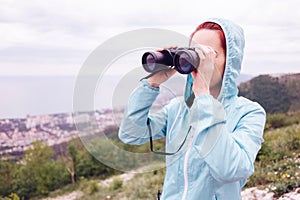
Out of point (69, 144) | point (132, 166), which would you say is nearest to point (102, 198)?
point (69, 144)

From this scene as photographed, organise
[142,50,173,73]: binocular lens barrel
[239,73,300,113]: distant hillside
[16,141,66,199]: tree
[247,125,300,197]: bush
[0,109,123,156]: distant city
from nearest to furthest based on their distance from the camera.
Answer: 1. [142,50,173,73]: binocular lens barrel
2. [247,125,300,197]: bush
3. [239,73,300,113]: distant hillside
4. [0,109,123,156]: distant city
5. [16,141,66,199]: tree

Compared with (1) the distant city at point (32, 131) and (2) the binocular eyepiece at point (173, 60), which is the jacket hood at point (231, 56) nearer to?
(2) the binocular eyepiece at point (173, 60)

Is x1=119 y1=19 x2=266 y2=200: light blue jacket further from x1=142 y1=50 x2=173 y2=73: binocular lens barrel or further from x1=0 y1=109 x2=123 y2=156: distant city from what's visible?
x1=0 y1=109 x2=123 y2=156: distant city

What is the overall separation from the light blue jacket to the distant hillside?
3.11m

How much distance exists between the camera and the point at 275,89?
14.4 feet

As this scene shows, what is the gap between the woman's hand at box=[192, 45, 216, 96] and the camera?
0.82 meters

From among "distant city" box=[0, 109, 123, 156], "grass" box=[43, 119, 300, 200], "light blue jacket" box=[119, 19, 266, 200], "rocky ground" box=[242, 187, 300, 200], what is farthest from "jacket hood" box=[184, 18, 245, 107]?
"distant city" box=[0, 109, 123, 156]

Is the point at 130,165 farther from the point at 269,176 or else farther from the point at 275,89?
the point at 275,89

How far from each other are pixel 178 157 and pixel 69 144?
5840 mm

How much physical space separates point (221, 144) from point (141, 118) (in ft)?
0.81

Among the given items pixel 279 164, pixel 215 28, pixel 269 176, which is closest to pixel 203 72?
pixel 215 28

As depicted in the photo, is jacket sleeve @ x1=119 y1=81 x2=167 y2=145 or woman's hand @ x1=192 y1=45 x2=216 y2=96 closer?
woman's hand @ x1=192 y1=45 x2=216 y2=96

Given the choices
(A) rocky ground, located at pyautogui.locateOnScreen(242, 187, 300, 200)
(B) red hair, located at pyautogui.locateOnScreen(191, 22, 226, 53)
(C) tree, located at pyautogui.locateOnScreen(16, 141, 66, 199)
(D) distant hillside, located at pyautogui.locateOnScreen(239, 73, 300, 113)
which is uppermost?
(B) red hair, located at pyautogui.locateOnScreen(191, 22, 226, 53)

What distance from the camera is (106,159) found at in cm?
97
